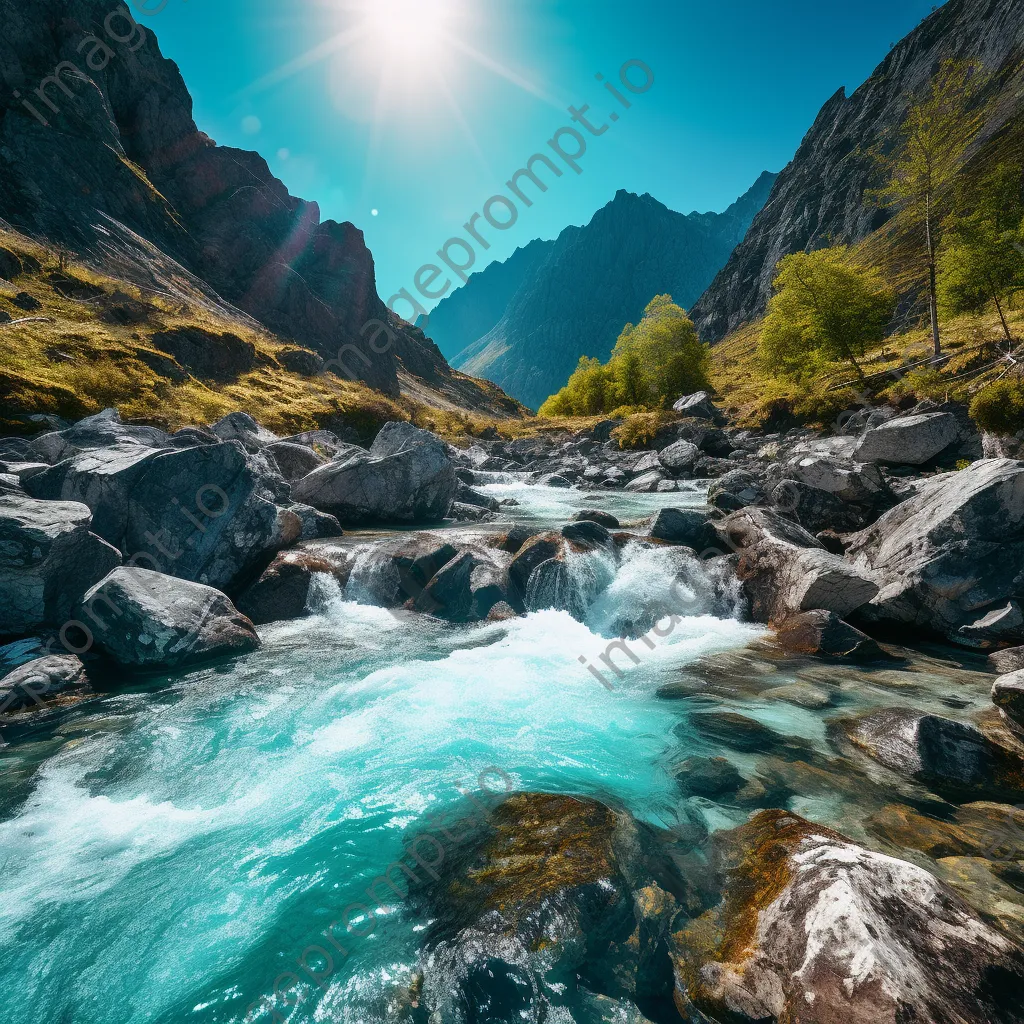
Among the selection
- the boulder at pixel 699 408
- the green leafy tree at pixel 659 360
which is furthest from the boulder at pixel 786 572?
the green leafy tree at pixel 659 360

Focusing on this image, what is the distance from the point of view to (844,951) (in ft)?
12.6

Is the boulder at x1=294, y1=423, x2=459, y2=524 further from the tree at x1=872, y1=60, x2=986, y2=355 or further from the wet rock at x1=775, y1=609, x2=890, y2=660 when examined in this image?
the tree at x1=872, y1=60, x2=986, y2=355

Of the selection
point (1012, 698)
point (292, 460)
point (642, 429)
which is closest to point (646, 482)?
point (642, 429)

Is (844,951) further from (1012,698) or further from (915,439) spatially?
(915,439)

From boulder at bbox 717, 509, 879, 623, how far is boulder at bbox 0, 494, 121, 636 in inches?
716

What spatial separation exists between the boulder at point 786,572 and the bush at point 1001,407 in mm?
6880

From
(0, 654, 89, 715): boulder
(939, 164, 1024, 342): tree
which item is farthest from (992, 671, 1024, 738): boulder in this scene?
(939, 164, 1024, 342): tree

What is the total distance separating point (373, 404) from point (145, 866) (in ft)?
210

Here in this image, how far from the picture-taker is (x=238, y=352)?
191ft

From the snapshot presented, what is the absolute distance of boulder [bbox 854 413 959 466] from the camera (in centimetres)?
2048

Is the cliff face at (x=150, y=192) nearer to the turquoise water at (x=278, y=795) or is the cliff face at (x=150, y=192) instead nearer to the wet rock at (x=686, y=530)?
the turquoise water at (x=278, y=795)

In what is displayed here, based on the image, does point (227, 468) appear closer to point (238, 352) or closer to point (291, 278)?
point (238, 352)

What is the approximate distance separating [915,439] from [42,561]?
29497 mm

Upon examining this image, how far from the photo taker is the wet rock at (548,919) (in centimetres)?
442
